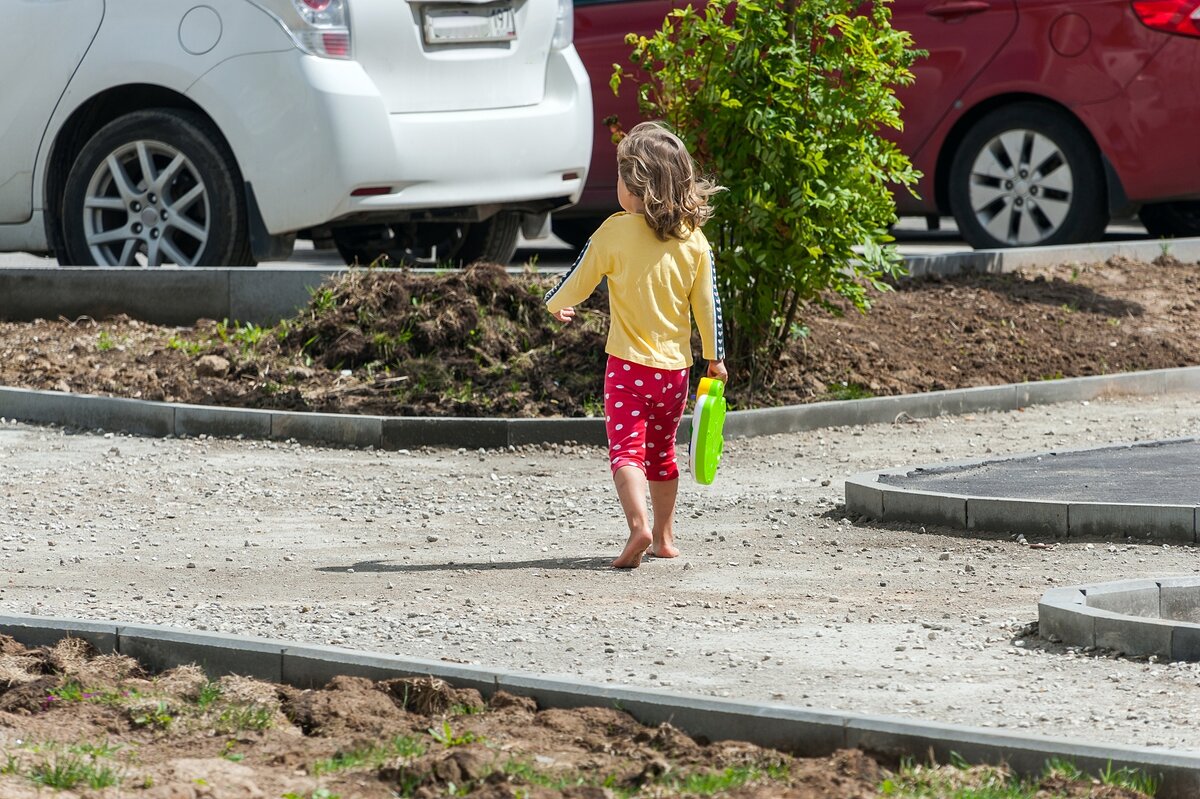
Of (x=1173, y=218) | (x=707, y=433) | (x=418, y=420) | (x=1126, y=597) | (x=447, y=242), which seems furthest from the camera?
(x=1173, y=218)

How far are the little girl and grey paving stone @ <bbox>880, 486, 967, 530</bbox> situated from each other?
0.81 meters

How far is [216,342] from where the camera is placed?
945 cm

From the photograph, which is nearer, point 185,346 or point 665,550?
point 665,550

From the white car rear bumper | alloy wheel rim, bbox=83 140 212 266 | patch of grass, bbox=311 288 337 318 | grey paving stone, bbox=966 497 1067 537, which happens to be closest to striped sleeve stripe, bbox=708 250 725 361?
grey paving stone, bbox=966 497 1067 537

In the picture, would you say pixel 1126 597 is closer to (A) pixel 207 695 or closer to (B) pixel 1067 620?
(B) pixel 1067 620

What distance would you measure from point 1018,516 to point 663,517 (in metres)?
1.20

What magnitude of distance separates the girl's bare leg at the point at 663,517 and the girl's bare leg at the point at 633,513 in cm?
13

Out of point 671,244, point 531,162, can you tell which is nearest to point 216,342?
point 531,162

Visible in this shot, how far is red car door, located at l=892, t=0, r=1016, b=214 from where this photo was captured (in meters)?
12.2

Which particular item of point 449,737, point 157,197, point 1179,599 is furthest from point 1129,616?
point 157,197

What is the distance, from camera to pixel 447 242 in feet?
37.0

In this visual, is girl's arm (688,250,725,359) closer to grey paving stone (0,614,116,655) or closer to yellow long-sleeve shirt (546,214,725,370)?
yellow long-sleeve shirt (546,214,725,370)

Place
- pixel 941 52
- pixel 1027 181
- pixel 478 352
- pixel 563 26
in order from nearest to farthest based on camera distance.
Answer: pixel 478 352 < pixel 563 26 < pixel 1027 181 < pixel 941 52

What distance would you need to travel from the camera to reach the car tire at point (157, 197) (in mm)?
9805
